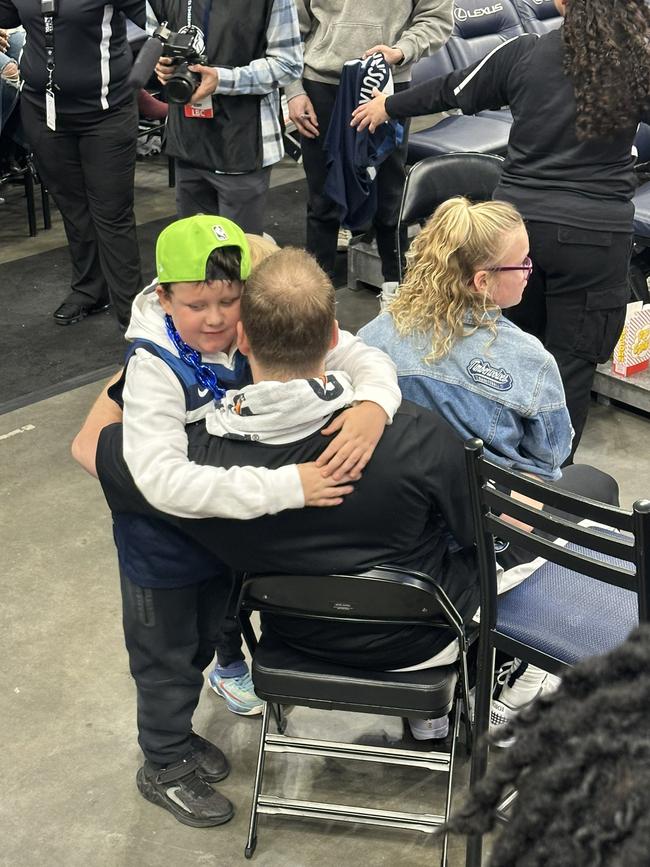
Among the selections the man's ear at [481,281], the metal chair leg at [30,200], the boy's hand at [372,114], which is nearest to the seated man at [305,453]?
the man's ear at [481,281]

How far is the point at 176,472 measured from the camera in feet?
6.38

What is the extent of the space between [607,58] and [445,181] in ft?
3.04

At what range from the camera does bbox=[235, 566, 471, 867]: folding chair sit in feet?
6.54

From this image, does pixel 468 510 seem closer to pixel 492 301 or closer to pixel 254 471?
pixel 254 471

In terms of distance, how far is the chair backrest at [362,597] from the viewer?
77.9 inches

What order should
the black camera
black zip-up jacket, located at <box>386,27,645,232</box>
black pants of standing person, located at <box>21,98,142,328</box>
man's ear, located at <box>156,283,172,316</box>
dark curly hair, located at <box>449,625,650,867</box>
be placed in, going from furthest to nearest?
black pants of standing person, located at <box>21,98,142,328</box>
the black camera
black zip-up jacket, located at <box>386,27,645,232</box>
man's ear, located at <box>156,283,172,316</box>
dark curly hair, located at <box>449,625,650,867</box>

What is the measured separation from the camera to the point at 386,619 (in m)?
2.04

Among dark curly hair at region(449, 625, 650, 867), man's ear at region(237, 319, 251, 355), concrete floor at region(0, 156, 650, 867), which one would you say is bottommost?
concrete floor at region(0, 156, 650, 867)

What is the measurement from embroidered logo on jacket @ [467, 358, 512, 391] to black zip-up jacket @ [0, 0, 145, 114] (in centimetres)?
247

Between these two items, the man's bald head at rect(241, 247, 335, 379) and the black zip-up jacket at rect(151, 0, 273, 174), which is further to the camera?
the black zip-up jacket at rect(151, 0, 273, 174)

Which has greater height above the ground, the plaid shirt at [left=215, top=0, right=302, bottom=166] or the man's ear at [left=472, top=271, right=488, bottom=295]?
the man's ear at [left=472, top=271, right=488, bottom=295]

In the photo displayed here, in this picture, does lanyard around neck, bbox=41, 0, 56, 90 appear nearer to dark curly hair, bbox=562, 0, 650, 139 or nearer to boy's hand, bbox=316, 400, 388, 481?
dark curly hair, bbox=562, 0, 650, 139

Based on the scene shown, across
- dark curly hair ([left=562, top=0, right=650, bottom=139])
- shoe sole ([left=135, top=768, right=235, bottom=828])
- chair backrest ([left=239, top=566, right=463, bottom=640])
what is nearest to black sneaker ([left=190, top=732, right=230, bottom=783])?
shoe sole ([left=135, top=768, right=235, bottom=828])

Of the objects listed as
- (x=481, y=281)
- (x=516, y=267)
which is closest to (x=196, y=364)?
(x=481, y=281)
